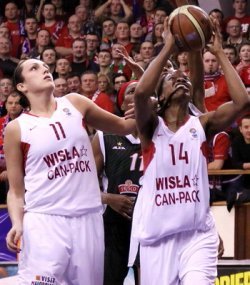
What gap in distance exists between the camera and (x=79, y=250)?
565cm

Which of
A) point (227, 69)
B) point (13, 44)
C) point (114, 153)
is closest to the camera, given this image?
point (227, 69)

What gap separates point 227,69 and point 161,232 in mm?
1008

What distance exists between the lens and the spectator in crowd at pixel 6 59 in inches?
511

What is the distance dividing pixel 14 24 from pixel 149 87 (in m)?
8.68

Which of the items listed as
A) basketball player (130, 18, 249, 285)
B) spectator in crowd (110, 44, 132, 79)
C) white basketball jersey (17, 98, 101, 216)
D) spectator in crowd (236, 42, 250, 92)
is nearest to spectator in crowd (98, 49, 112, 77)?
spectator in crowd (110, 44, 132, 79)

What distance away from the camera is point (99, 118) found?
19.6 ft

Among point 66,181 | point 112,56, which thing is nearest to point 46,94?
point 66,181

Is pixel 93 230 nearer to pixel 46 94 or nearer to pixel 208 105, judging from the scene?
pixel 46 94

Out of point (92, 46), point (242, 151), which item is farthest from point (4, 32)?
point (242, 151)

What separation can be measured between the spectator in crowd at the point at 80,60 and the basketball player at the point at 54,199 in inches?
259

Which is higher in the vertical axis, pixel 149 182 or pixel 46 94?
pixel 46 94

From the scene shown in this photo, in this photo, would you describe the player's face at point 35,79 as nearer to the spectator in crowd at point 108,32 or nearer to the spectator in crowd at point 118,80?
the spectator in crowd at point 118,80

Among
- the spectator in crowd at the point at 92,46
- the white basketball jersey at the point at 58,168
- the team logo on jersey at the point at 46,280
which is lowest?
the team logo on jersey at the point at 46,280

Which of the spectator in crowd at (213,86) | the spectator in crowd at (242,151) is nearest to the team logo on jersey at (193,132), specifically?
the spectator in crowd at (242,151)
